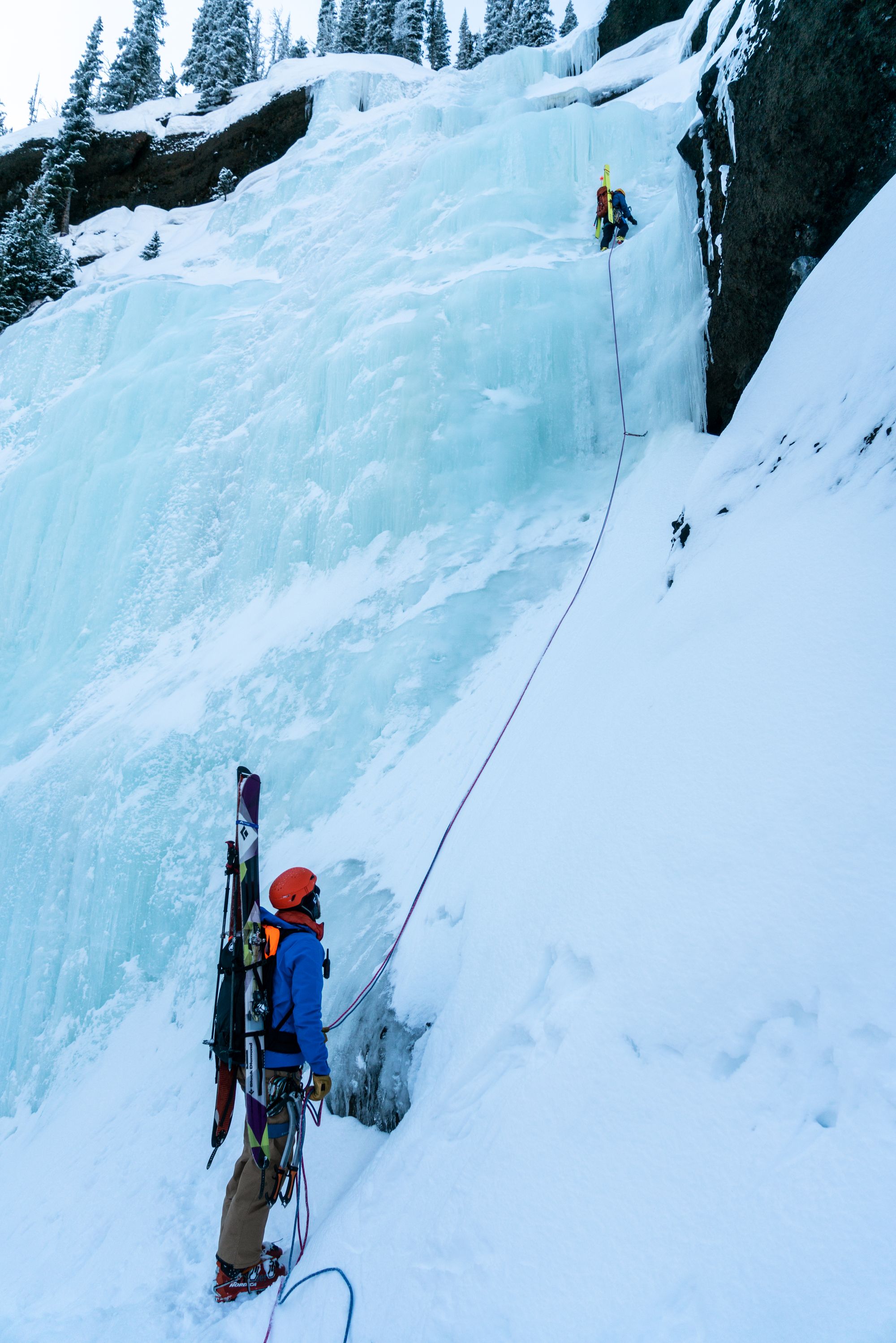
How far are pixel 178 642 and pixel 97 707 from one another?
3.57ft

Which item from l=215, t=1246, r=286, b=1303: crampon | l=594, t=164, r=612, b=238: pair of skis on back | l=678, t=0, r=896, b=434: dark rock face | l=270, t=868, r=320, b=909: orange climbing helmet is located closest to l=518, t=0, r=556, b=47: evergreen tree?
l=594, t=164, r=612, b=238: pair of skis on back

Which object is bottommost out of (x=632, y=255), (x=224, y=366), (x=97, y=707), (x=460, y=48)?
(x=97, y=707)

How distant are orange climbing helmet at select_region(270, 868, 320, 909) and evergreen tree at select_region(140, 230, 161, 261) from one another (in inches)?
673

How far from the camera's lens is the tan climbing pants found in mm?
2830

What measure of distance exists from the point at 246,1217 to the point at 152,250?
18592mm

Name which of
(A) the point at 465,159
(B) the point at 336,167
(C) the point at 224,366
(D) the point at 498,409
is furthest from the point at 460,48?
(D) the point at 498,409

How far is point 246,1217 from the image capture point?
2.85 meters

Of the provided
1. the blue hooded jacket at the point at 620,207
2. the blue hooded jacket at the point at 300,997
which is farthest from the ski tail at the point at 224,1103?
the blue hooded jacket at the point at 620,207

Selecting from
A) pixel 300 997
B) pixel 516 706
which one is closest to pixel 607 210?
pixel 516 706

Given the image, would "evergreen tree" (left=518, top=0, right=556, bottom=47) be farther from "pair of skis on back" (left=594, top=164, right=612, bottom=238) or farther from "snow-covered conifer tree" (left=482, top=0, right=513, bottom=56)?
"pair of skis on back" (left=594, top=164, right=612, bottom=238)

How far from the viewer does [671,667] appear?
11.5ft

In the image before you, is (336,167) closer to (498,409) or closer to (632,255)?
(632,255)

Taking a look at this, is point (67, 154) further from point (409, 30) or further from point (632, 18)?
point (632, 18)

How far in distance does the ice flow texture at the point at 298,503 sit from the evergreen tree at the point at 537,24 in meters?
17.9
